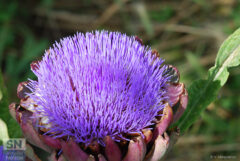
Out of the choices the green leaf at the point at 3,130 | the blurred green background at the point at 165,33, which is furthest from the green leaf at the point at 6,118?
the blurred green background at the point at 165,33

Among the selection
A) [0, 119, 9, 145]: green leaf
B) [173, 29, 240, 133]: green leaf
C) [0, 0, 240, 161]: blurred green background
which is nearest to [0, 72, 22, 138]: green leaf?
[0, 119, 9, 145]: green leaf

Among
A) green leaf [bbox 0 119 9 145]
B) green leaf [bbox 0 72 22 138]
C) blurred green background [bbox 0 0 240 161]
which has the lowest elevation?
green leaf [bbox 0 119 9 145]

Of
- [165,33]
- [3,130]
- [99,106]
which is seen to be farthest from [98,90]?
[165,33]

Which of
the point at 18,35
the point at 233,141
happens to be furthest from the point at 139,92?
the point at 18,35

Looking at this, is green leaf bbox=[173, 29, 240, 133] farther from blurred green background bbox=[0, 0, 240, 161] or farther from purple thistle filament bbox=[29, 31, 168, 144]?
blurred green background bbox=[0, 0, 240, 161]

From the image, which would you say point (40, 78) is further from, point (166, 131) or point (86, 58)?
point (166, 131)

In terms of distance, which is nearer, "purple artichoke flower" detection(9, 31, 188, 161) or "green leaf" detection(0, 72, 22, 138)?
"purple artichoke flower" detection(9, 31, 188, 161)
